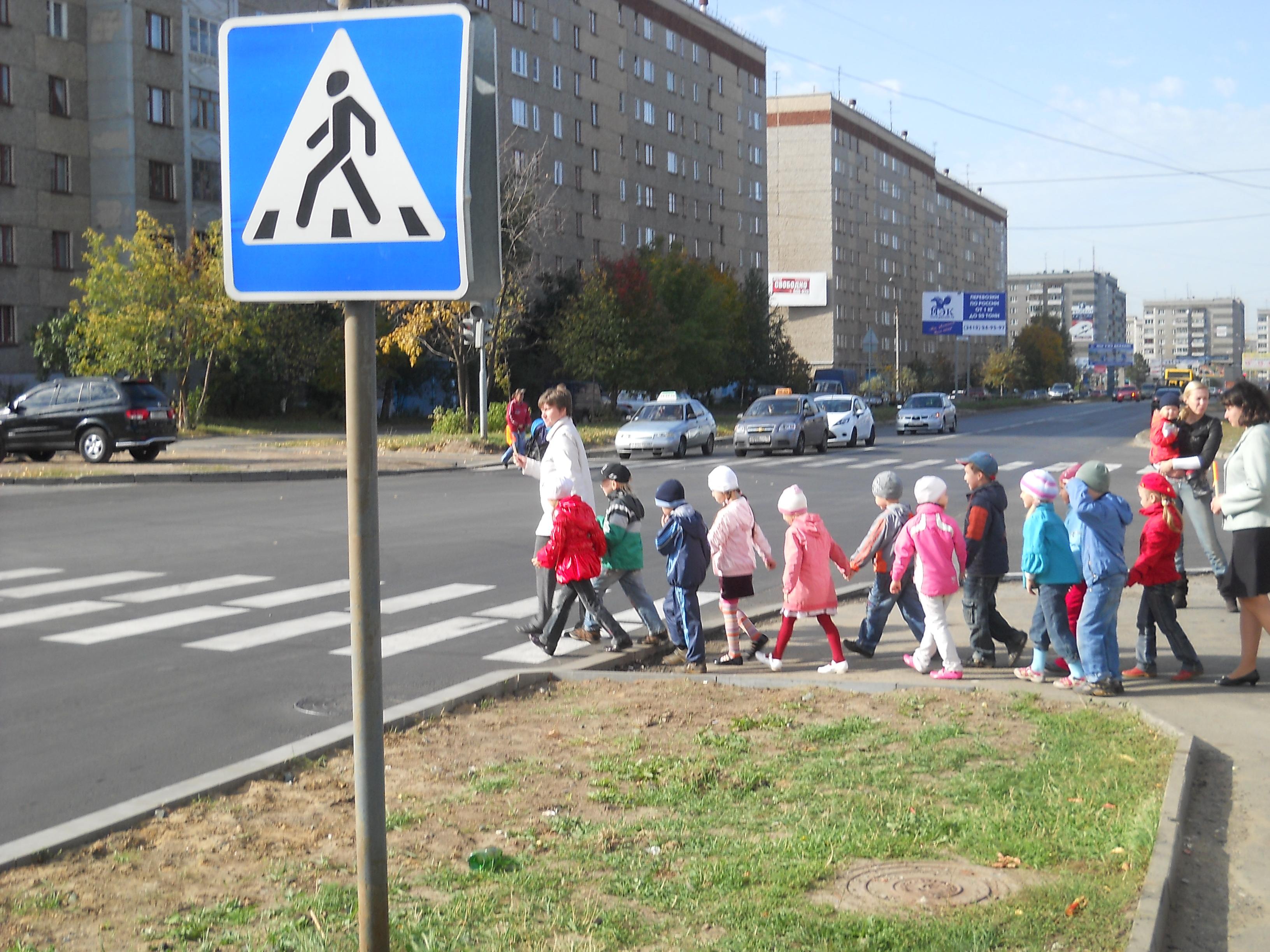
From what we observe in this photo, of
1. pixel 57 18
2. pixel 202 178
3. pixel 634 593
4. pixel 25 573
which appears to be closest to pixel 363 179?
pixel 634 593

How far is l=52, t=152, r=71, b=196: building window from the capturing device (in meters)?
50.0

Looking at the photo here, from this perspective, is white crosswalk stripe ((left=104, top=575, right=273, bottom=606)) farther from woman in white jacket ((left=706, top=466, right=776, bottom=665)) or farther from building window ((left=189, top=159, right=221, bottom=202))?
building window ((left=189, top=159, right=221, bottom=202))

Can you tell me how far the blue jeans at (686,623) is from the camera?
8539 mm

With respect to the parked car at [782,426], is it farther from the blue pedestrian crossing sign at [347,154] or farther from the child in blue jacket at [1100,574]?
the blue pedestrian crossing sign at [347,154]

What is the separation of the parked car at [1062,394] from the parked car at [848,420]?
8776 centimetres

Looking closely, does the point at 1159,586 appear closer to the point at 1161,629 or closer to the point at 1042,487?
the point at 1161,629

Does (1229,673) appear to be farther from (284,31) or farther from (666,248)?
(666,248)

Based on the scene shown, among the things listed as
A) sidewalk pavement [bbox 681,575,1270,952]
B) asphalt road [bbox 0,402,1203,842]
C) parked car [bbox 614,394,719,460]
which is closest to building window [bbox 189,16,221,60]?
parked car [bbox 614,394,719,460]

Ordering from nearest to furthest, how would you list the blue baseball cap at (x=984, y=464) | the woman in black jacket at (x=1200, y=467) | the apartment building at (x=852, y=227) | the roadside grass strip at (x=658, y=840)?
1. the roadside grass strip at (x=658, y=840)
2. the blue baseball cap at (x=984, y=464)
3. the woman in black jacket at (x=1200, y=467)
4. the apartment building at (x=852, y=227)

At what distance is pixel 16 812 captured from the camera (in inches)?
219

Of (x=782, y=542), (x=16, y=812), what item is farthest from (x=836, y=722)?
(x=782, y=542)

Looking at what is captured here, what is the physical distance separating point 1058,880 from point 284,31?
346cm

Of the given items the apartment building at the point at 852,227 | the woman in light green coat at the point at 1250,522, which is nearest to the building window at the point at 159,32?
the woman in light green coat at the point at 1250,522

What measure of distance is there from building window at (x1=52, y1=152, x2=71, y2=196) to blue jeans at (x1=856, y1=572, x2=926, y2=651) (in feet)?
158
